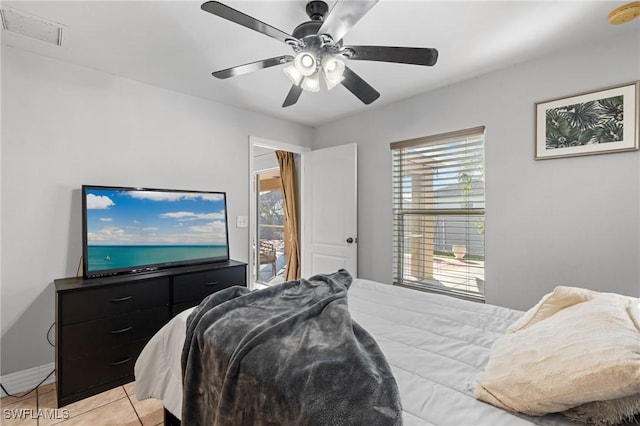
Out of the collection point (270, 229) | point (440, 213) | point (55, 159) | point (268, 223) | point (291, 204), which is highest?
point (55, 159)

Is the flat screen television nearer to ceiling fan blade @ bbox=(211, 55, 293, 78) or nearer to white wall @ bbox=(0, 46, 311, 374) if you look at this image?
white wall @ bbox=(0, 46, 311, 374)

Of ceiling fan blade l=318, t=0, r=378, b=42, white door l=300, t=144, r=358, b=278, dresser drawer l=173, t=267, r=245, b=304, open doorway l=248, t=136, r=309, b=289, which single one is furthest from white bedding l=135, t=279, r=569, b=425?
open doorway l=248, t=136, r=309, b=289

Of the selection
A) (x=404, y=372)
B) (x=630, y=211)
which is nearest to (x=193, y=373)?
(x=404, y=372)

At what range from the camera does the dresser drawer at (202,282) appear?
2.64 metres

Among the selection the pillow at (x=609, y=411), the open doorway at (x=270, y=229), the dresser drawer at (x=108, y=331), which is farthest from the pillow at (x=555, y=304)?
the open doorway at (x=270, y=229)

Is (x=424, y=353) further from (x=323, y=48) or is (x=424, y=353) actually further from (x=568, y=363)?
(x=323, y=48)

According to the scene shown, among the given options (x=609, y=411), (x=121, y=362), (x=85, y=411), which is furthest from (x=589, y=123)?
(x=85, y=411)

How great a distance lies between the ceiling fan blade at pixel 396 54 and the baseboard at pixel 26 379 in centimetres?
319

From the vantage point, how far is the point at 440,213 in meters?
3.11

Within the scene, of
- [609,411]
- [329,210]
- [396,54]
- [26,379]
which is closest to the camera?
[609,411]

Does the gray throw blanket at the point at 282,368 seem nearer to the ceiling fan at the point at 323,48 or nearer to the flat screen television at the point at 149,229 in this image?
the ceiling fan at the point at 323,48

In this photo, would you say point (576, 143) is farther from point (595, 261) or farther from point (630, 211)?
point (595, 261)

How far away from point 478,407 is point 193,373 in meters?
1.11

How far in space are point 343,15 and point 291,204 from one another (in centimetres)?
372
